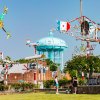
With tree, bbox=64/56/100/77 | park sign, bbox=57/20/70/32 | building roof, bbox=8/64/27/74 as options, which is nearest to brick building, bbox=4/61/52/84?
building roof, bbox=8/64/27/74

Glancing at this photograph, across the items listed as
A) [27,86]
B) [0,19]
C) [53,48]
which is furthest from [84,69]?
[0,19]

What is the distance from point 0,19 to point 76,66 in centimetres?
6534

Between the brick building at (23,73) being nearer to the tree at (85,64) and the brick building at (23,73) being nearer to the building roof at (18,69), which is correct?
the building roof at (18,69)

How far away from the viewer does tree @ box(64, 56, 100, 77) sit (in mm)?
98625

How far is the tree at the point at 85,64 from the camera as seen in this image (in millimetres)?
98625

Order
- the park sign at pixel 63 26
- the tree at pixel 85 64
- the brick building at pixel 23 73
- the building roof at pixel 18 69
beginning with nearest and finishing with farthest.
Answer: the park sign at pixel 63 26, the tree at pixel 85 64, the brick building at pixel 23 73, the building roof at pixel 18 69

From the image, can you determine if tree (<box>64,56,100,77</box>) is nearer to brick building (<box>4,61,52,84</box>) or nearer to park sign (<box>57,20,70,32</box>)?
brick building (<box>4,61,52,84</box>)

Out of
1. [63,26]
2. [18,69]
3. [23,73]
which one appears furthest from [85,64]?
[63,26]

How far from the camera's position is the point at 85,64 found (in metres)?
98.9

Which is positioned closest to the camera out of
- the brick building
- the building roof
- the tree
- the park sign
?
the park sign

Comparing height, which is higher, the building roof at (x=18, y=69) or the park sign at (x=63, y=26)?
the park sign at (x=63, y=26)

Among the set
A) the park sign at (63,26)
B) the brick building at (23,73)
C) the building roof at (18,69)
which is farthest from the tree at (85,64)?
the park sign at (63,26)

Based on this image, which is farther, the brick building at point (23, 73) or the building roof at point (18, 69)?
the building roof at point (18, 69)

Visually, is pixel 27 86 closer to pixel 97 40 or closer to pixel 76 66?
pixel 97 40
